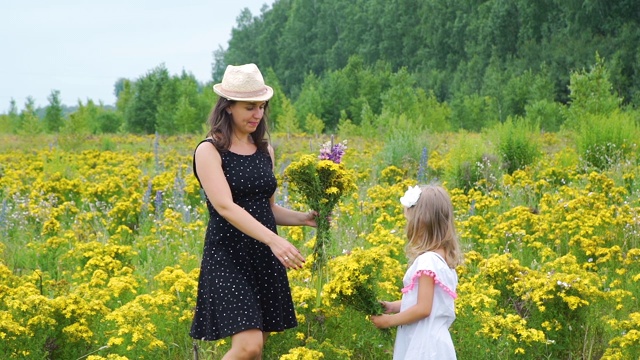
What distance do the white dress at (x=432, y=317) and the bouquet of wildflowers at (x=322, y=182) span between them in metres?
0.56

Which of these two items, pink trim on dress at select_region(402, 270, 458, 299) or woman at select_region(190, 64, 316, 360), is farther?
woman at select_region(190, 64, 316, 360)

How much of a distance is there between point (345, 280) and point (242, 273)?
20.8 inches

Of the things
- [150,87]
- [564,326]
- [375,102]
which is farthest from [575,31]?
A: [564,326]

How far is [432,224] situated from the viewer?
143 inches

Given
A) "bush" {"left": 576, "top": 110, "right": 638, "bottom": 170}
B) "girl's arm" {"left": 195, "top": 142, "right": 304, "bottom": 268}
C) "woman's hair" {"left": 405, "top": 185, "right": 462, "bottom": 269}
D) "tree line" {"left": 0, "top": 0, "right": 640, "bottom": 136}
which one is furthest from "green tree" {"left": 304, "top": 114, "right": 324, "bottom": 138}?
"woman's hair" {"left": 405, "top": 185, "right": 462, "bottom": 269}

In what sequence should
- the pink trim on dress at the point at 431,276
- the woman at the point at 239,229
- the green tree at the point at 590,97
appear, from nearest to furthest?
the pink trim on dress at the point at 431,276, the woman at the point at 239,229, the green tree at the point at 590,97

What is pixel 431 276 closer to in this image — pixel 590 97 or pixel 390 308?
pixel 390 308

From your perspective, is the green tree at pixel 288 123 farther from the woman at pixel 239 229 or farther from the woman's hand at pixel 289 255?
the woman's hand at pixel 289 255

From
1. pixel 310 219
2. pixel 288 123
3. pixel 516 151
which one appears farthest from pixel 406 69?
pixel 310 219

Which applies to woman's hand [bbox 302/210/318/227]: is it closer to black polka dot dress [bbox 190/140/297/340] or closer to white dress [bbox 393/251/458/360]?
black polka dot dress [bbox 190/140/297/340]

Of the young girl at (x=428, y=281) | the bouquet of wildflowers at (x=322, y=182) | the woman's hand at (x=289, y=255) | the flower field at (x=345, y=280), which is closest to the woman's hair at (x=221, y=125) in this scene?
the bouquet of wildflowers at (x=322, y=182)

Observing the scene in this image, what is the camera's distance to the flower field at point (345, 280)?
4.32 m

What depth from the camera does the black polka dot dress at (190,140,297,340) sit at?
380cm

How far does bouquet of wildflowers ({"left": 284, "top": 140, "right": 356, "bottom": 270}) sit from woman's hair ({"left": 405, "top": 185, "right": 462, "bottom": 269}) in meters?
0.45
